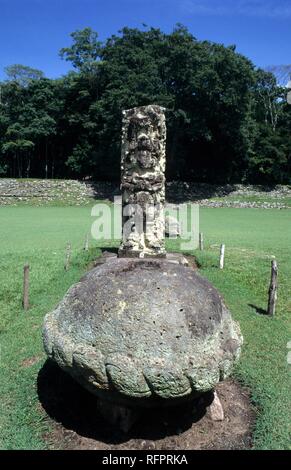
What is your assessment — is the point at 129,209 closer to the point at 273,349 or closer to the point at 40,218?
the point at 273,349

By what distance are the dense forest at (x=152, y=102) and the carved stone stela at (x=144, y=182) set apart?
87.9ft

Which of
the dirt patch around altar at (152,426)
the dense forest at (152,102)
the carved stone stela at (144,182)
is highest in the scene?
the dense forest at (152,102)

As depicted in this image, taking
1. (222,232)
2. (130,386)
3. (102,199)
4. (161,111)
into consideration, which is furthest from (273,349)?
(102,199)

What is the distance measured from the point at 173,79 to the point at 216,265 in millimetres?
31604

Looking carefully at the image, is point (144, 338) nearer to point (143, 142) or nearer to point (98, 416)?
point (98, 416)

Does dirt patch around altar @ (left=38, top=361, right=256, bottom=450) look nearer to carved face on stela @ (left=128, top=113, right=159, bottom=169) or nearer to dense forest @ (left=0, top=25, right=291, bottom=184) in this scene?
carved face on stela @ (left=128, top=113, right=159, bottom=169)

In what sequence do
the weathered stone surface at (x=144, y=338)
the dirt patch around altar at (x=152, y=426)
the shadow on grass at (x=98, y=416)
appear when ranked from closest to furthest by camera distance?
the weathered stone surface at (x=144, y=338)
the dirt patch around altar at (x=152, y=426)
the shadow on grass at (x=98, y=416)

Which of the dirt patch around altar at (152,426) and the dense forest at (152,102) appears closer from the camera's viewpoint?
the dirt patch around altar at (152,426)

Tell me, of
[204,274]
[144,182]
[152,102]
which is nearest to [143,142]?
[144,182]

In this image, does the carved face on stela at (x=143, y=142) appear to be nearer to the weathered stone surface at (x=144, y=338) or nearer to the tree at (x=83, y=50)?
the weathered stone surface at (x=144, y=338)

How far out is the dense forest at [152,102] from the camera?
4006 centimetres

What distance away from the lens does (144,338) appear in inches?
199

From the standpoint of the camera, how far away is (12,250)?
1741 cm

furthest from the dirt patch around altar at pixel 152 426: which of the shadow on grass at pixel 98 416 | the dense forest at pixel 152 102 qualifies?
the dense forest at pixel 152 102
